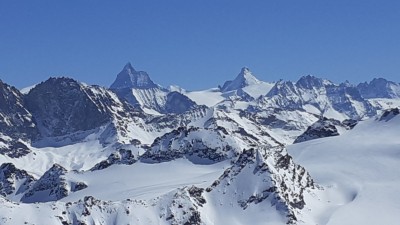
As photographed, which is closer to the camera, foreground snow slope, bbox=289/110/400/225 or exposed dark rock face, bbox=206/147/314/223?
foreground snow slope, bbox=289/110/400/225

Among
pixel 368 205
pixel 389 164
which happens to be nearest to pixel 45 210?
pixel 368 205

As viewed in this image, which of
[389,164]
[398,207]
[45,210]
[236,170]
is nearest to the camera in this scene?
[45,210]

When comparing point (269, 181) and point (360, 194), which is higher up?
point (269, 181)

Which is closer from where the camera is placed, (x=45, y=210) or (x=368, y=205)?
(x=45, y=210)

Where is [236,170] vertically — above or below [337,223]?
above

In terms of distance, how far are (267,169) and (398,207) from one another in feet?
105

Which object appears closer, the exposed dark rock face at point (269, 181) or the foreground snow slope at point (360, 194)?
the foreground snow slope at point (360, 194)

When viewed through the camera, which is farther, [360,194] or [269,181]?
[360,194]

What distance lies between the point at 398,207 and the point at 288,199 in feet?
84.2

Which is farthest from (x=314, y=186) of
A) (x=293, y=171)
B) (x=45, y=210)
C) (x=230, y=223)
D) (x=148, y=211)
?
(x=45, y=210)

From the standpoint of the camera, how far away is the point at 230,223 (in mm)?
160500

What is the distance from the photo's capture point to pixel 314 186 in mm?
183875

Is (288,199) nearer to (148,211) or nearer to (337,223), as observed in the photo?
(337,223)

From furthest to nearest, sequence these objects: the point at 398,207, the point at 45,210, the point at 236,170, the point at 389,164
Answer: the point at 389,164 → the point at 236,170 → the point at 398,207 → the point at 45,210
